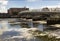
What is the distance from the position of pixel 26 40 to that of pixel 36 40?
2.67ft

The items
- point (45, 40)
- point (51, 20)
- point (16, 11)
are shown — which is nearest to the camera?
point (45, 40)

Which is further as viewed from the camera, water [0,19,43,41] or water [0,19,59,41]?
water [0,19,59,41]

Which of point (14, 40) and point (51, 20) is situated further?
point (51, 20)

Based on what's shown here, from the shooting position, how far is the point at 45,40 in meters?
11.4

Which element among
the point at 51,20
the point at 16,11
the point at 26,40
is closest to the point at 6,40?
the point at 26,40

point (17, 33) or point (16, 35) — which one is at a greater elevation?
point (16, 35)

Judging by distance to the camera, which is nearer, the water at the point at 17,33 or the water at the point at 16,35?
the water at the point at 16,35

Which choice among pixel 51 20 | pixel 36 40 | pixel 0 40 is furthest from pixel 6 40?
pixel 51 20

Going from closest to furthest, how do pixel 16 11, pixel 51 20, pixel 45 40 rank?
pixel 45 40
pixel 51 20
pixel 16 11

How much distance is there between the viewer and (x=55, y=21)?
990 inches

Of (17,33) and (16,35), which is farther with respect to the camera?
(17,33)

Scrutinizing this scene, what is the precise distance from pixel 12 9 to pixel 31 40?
215 ft

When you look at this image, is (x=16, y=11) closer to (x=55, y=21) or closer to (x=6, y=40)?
(x=55, y=21)

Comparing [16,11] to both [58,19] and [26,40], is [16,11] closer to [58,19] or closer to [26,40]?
[58,19]
